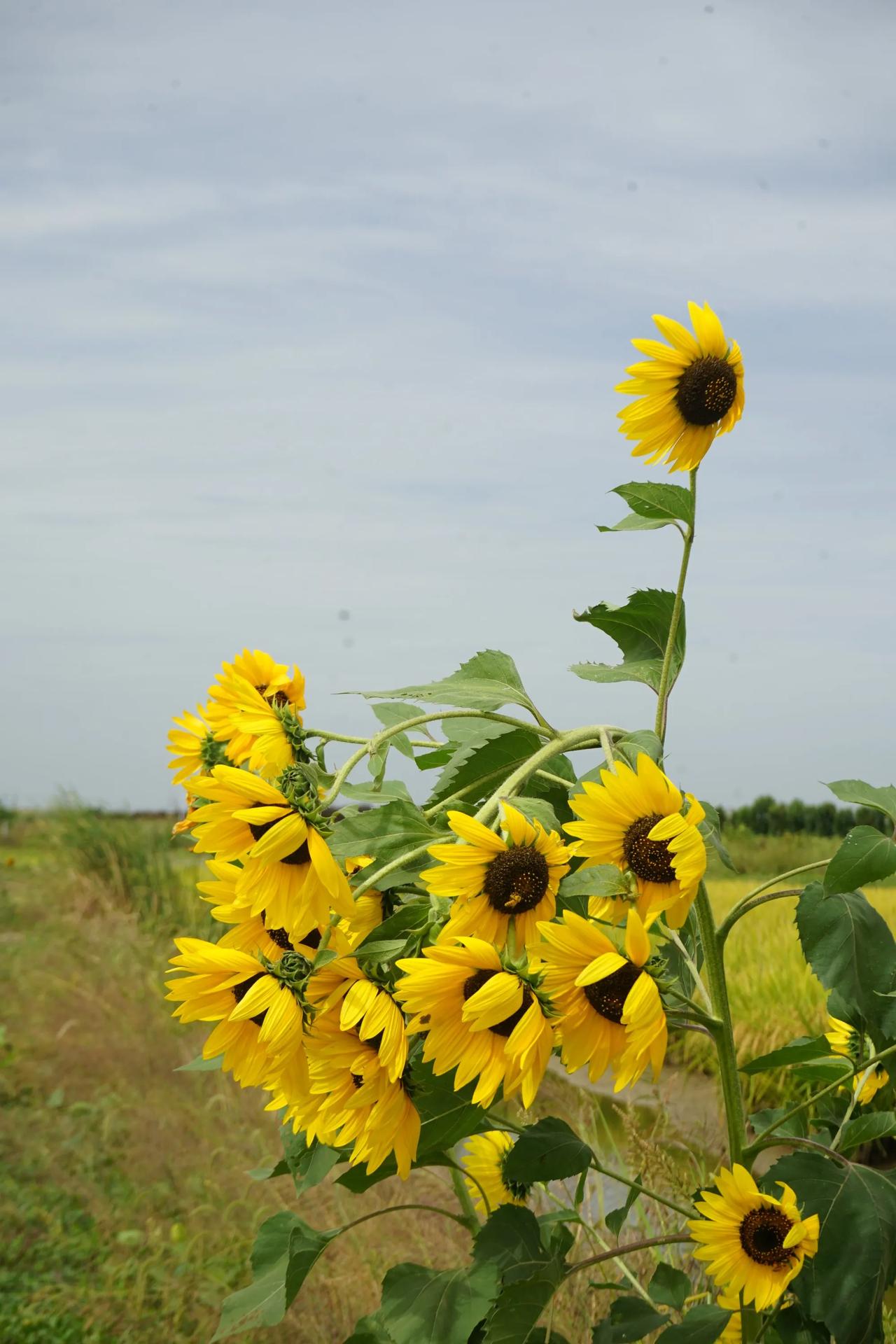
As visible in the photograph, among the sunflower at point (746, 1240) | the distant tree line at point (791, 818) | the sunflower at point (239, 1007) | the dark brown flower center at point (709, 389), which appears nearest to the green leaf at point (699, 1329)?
the sunflower at point (746, 1240)

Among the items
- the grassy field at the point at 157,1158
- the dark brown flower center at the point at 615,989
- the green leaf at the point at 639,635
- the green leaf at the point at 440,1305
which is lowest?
the grassy field at the point at 157,1158

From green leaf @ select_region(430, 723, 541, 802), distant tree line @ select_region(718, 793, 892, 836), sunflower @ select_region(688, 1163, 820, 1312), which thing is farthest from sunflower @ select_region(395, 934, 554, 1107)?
distant tree line @ select_region(718, 793, 892, 836)

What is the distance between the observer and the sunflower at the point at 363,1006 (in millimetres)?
838

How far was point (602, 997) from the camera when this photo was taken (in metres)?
0.85

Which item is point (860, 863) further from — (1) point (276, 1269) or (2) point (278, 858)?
(1) point (276, 1269)

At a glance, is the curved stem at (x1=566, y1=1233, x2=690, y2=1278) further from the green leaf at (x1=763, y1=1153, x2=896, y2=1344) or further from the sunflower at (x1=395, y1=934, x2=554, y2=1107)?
the sunflower at (x1=395, y1=934, x2=554, y2=1107)

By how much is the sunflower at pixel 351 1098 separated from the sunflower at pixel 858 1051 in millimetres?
710

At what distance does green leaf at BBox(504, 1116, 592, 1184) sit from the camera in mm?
1128

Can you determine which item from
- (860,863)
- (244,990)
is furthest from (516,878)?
(860,863)

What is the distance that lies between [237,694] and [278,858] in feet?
1.32

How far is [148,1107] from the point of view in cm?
377

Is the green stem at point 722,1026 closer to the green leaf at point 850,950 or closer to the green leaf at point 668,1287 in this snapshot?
the green leaf at point 850,950

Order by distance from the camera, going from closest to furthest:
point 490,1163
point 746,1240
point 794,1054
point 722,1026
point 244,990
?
point 244,990
point 722,1026
point 746,1240
point 794,1054
point 490,1163

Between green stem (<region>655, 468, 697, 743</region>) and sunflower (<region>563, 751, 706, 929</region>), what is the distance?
9.5 inches
